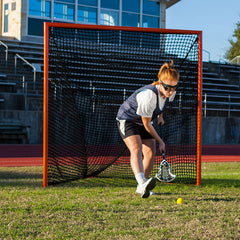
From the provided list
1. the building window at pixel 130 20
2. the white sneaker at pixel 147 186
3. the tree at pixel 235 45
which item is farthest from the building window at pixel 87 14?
the tree at pixel 235 45

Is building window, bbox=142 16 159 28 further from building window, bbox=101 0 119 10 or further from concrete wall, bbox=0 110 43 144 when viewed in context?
concrete wall, bbox=0 110 43 144

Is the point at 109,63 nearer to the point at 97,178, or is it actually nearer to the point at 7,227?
the point at 97,178

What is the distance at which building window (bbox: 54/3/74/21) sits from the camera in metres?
22.0

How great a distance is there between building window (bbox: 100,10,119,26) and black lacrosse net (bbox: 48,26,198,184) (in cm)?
1593

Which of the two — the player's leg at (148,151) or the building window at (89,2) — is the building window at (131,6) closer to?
the building window at (89,2)

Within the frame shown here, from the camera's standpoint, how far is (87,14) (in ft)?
74.6

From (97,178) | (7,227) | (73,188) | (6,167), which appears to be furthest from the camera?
(6,167)

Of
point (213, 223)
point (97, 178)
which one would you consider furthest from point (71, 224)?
point (97, 178)

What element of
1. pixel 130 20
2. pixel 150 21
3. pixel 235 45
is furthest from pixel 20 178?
pixel 235 45

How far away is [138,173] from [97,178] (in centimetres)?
210

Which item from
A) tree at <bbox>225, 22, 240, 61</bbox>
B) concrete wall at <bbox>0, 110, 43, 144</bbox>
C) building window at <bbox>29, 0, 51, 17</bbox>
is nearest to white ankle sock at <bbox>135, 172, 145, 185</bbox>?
concrete wall at <bbox>0, 110, 43, 144</bbox>

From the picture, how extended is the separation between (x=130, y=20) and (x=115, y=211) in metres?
20.6

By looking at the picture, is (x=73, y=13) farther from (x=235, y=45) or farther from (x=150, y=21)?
(x=235, y=45)

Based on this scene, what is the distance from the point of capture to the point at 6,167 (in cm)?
842
